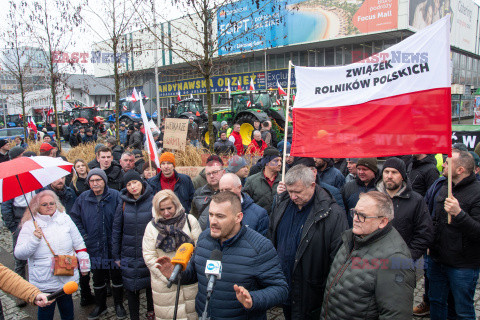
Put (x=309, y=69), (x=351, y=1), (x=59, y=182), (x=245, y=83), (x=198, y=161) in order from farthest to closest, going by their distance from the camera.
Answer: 1. (x=245, y=83)
2. (x=351, y=1)
3. (x=198, y=161)
4. (x=59, y=182)
5. (x=309, y=69)

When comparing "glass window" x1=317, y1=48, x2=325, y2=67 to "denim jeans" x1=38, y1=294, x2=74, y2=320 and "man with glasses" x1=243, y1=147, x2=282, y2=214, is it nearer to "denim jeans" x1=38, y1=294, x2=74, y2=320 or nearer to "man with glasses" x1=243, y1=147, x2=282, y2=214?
"man with glasses" x1=243, y1=147, x2=282, y2=214

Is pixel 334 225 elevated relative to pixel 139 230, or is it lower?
elevated

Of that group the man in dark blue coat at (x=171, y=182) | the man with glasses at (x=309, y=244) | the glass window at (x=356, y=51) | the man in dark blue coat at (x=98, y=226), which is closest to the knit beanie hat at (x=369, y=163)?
the man with glasses at (x=309, y=244)

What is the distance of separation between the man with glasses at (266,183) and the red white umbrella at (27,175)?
2.22 metres

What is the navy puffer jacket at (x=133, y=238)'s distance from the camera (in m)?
3.83

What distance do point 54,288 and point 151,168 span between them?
234 centimetres

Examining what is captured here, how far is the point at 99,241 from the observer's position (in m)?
4.29

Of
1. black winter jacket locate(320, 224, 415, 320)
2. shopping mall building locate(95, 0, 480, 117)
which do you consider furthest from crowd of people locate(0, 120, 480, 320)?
shopping mall building locate(95, 0, 480, 117)

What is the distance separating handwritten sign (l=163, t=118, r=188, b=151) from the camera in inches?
287

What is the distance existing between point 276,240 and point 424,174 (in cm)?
287

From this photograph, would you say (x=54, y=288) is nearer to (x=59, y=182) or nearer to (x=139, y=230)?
(x=139, y=230)

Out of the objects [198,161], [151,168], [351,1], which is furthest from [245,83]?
[151,168]

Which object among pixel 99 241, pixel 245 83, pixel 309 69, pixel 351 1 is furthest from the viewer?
pixel 245 83

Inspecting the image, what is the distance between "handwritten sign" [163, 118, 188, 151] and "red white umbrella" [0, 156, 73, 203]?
349 cm
